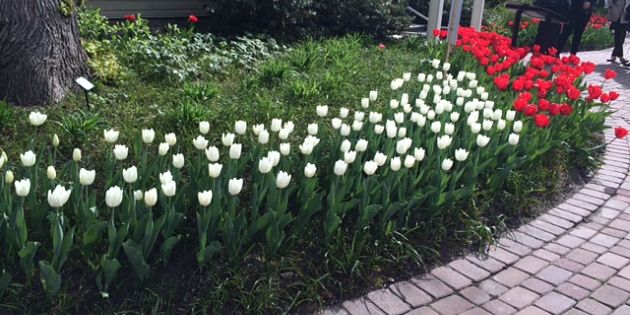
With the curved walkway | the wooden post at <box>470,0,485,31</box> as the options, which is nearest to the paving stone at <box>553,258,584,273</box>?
the curved walkway

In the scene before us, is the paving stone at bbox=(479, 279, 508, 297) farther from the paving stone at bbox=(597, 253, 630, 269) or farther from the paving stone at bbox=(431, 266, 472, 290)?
the paving stone at bbox=(597, 253, 630, 269)

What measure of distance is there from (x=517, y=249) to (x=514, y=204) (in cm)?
50

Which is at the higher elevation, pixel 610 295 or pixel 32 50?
pixel 32 50

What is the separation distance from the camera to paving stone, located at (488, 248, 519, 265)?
341 cm

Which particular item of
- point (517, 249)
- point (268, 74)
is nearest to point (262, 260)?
point (517, 249)

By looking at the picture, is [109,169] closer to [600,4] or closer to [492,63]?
[492,63]

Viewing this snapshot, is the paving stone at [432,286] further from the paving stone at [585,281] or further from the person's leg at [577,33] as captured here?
the person's leg at [577,33]

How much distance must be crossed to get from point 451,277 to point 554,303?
1.81ft

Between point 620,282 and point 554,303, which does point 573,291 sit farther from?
point 620,282

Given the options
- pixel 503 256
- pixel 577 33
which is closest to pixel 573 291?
pixel 503 256

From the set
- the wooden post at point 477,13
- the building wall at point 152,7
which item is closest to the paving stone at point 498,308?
the building wall at point 152,7

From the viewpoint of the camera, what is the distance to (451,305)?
2906 millimetres

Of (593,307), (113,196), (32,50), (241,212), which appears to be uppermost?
(32,50)

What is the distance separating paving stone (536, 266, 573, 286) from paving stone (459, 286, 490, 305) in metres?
0.46
